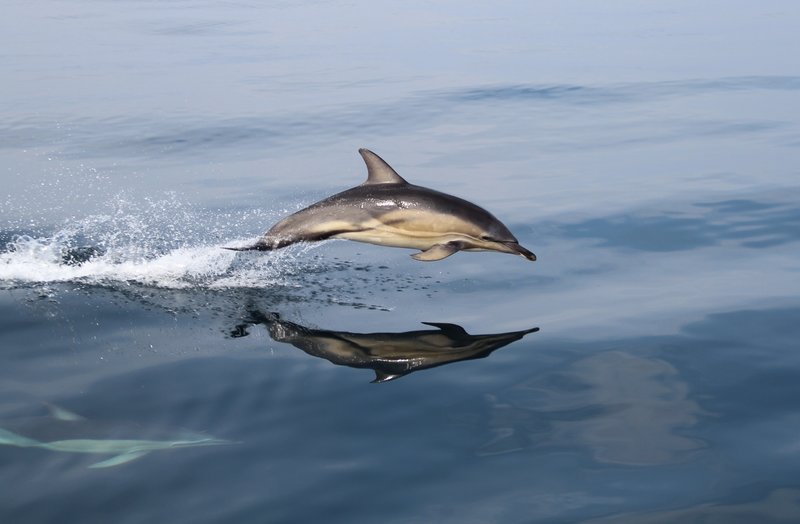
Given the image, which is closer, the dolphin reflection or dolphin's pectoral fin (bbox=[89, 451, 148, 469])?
dolphin's pectoral fin (bbox=[89, 451, 148, 469])

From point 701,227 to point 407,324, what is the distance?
6.00 meters

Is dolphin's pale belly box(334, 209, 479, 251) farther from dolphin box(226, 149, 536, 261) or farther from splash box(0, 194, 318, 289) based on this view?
splash box(0, 194, 318, 289)

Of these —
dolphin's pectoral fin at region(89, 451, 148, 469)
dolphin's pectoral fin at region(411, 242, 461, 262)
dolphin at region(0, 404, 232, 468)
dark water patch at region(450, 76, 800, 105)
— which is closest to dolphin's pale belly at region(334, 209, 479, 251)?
dolphin's pectoral fin at region(411, 242, 461, 262)

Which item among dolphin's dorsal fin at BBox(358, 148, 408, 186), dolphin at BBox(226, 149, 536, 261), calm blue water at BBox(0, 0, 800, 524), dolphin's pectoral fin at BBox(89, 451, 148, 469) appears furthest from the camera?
dolphin's dorsal fin at BBox(358, 148, 408, 186)

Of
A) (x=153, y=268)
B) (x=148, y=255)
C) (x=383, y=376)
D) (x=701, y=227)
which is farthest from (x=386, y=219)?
(x=701, y=227)

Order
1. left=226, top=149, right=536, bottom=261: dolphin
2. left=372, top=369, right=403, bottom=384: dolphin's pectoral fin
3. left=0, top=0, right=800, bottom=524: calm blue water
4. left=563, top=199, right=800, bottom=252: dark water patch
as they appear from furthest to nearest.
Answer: left=563, top=199, right=800, bottom=252: dark water patch, left=226, top=149, right=536, bottom=261: dolphin, left=372, top=369, right=403, bottom=384: dolphin's pectoral fin, left=0, top=0, right=800, bottom=524: calm blue water

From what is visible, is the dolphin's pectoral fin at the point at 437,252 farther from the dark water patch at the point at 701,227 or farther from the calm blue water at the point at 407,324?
the dark water patch at the point at 701,227

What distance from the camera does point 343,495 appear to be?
6.85 meters

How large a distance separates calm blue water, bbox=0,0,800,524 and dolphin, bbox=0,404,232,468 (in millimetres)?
25

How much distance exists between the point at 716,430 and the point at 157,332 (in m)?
5.28

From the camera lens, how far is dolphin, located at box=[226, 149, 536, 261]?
10.5 m

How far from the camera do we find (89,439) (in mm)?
7719

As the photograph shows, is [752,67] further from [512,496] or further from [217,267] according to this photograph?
[512,496]

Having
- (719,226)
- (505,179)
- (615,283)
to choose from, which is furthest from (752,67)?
(615,283)
